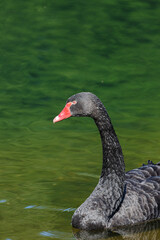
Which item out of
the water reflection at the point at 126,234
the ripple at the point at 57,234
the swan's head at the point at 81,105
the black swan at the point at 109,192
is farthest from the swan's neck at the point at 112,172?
the ripple at the point at 57,234

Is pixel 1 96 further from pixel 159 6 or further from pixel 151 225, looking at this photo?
pixel 159 6

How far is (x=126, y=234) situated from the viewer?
694 centimetres

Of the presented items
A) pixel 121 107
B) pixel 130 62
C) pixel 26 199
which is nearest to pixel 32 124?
pixel 121 107

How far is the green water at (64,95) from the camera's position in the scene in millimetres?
7824

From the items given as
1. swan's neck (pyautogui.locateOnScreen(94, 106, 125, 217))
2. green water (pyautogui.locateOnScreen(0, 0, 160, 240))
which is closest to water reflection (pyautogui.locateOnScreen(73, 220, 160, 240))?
green water (pyautogui.locateOnScreen(0, 0, 160, 240))

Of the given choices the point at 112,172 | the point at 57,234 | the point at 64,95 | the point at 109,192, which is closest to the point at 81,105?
the point at 112,172

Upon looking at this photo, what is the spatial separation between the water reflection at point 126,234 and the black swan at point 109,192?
0.27 feet

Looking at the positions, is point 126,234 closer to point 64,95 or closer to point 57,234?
point 57,234

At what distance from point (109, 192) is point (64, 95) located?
7.14 m

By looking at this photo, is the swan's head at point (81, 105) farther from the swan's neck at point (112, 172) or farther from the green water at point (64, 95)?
the green water at point (64, 95)

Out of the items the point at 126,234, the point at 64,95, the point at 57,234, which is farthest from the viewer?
the point at 64,95

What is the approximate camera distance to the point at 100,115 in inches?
273

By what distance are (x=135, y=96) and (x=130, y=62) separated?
11.7 feet

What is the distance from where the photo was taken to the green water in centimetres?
782
